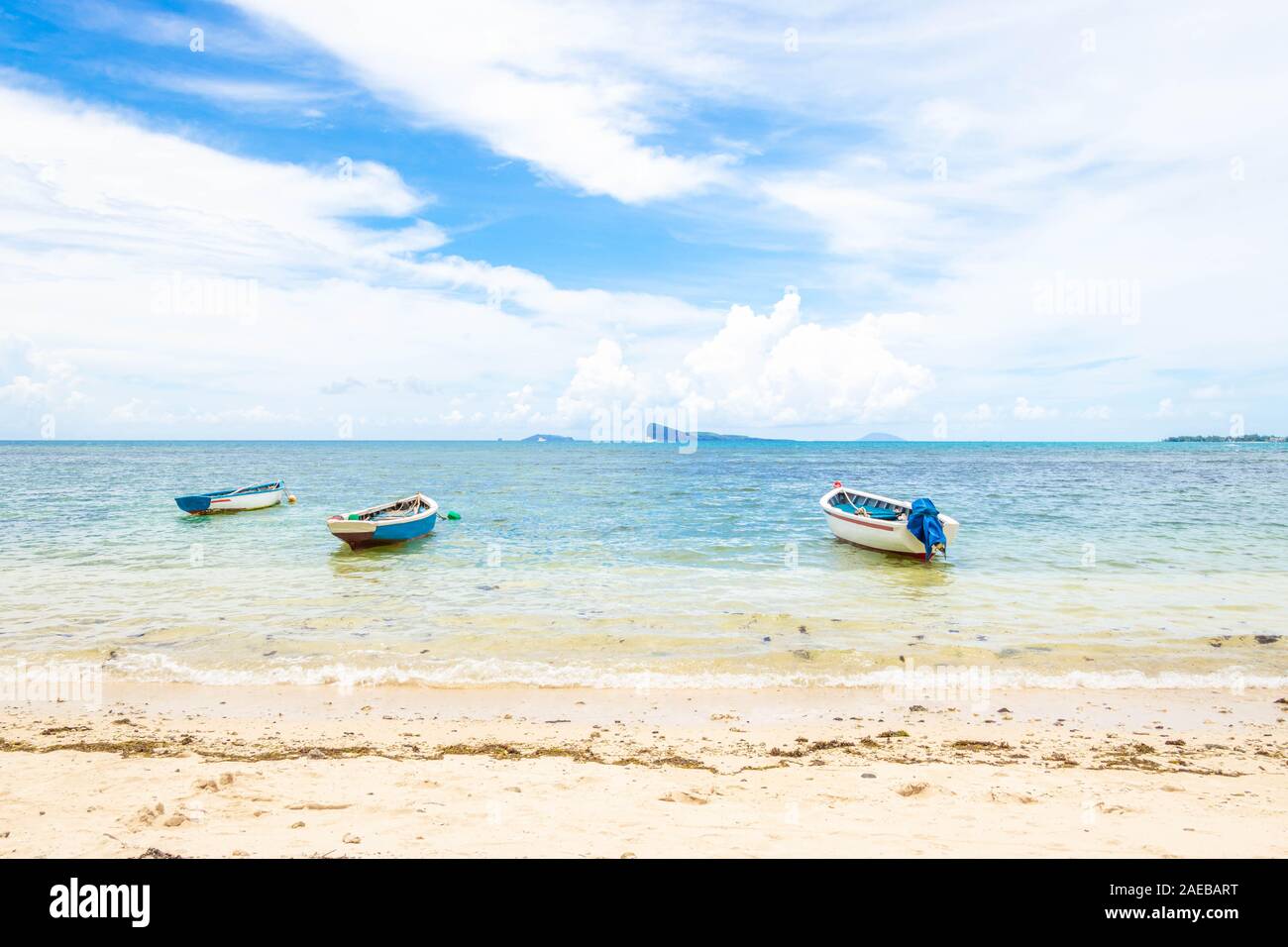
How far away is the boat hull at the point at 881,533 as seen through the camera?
73.4 ft

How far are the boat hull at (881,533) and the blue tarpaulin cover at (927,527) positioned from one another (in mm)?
174

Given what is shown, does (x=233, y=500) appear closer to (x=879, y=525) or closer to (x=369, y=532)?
(x=369, y=532)

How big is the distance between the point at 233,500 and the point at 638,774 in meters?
37.1

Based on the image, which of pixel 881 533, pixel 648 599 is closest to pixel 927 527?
pixel 881 533

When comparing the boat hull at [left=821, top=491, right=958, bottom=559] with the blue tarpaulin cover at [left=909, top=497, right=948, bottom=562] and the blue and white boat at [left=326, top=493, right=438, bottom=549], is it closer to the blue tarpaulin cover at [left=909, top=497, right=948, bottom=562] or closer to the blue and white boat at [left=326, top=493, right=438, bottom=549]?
the blue tarpaulin cover at [left=909, top=497, right=948, bottom=562]

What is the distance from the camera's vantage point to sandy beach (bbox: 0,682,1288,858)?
19.1ft

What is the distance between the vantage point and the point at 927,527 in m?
21.8

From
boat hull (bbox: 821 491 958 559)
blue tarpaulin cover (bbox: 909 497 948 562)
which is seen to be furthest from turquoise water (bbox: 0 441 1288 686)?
blue tarpaulin cover (bbox: 909 497 948 562)

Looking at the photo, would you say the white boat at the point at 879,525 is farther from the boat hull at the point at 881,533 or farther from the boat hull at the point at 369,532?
the boat hull at the point at 369,532

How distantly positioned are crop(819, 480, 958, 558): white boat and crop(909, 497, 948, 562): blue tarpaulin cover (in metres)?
0.14

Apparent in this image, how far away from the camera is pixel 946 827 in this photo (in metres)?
6.14

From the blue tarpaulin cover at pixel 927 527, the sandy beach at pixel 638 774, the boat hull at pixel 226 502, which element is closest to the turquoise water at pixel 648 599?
the blue tarpaulin cover at pixel 927 527
